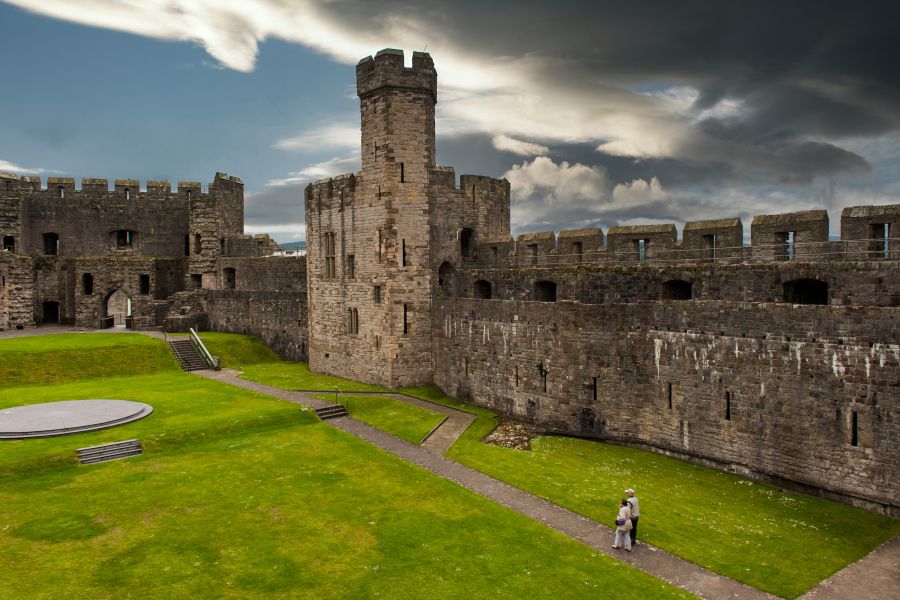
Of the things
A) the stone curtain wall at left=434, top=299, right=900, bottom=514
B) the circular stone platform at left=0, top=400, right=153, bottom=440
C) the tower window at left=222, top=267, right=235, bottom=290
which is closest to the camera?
the stone curtain wall at left=434, top=299, right=900, bottom=514

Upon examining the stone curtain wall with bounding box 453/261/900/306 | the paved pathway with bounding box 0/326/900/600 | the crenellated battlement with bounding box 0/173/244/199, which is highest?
the crenellated battlement with bounding box 0/173/244/199

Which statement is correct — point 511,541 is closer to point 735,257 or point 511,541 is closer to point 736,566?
point 736,566

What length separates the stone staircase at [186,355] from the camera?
36406 millimetres

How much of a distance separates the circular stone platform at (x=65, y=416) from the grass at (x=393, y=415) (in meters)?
8.35

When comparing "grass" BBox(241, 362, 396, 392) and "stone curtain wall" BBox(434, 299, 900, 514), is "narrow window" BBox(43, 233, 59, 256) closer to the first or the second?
"grass" BBox(241, 362, 396, 392)

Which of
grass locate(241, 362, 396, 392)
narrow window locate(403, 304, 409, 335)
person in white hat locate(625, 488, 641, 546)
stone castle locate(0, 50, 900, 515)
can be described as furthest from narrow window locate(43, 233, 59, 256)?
person in white hat locate(625, 488, 641, 546)

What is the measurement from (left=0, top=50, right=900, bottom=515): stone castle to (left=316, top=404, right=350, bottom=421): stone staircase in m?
4.74

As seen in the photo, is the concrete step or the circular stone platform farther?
the circular stone platform

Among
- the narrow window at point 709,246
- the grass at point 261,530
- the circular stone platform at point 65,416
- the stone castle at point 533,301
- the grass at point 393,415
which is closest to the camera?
the grass at point 261,530

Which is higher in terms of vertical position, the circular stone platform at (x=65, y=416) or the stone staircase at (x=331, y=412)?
the circular stone platform at (x=65, y=416)

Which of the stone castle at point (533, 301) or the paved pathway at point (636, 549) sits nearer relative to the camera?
the paved pathway at point (636, 549)

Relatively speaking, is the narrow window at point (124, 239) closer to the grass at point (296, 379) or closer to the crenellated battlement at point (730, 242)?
the grass at point (296, 379)

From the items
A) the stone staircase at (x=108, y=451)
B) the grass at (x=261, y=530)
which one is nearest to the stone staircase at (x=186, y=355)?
the grass at (x=261, y=530)

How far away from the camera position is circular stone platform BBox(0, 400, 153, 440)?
70.3 ft
